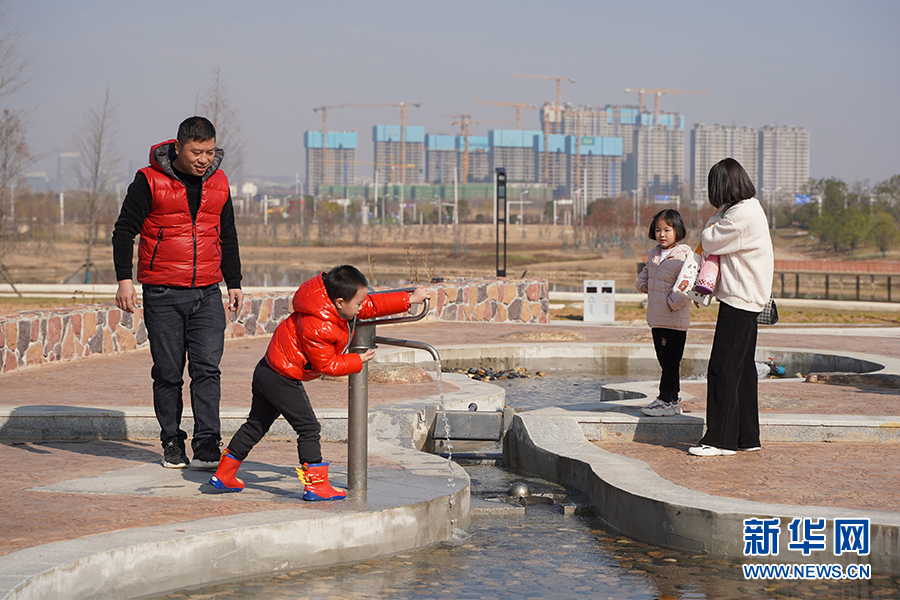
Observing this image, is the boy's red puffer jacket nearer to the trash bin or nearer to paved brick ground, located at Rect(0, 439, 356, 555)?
paved brick ground, located at Rect(0, 439, 356, 555)

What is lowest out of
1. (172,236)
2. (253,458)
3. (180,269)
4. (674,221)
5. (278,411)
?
(253,458)

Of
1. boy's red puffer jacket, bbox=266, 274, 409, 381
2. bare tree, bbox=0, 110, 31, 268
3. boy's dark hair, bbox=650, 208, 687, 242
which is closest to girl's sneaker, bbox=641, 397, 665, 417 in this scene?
boy's dark hair, bbox=650, 208, 687, 242

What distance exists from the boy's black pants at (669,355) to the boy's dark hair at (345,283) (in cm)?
289

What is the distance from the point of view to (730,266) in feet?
19.8

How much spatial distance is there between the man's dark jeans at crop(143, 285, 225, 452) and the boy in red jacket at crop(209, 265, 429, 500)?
2.20ft

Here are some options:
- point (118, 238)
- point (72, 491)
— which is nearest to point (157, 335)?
point (118, 238)

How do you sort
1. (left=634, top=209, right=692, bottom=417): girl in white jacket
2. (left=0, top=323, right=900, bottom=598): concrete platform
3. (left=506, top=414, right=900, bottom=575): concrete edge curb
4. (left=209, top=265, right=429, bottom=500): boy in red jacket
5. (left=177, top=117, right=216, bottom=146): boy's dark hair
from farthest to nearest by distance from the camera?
(left=634, top=209, right=692, bottom=417): girl in white jacket → (left=177, top=117, right=216, bottom=146): boy's dark hair → (left=209, top=265, right=429, bottom=500): boy in red jacket → (left=506, top=414, right=900, bottom=575): concrete edge curb → (left=0, top=323, right=900, bottom=598): concrete platform

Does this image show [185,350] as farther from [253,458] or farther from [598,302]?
[598,302]

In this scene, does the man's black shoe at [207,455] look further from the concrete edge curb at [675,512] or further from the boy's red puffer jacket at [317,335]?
the concrete edge curb at [675,512]

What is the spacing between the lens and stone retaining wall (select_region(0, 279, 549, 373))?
32.9ft

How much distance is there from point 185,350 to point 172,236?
0.67 m

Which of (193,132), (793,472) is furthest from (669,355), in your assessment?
(193,132)

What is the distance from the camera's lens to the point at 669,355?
7.01 m

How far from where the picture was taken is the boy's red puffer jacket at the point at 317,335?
4.73 m
